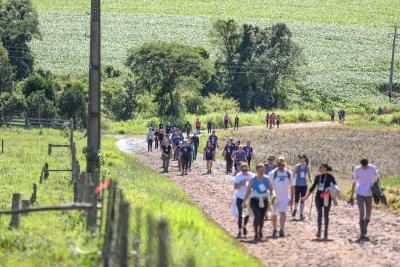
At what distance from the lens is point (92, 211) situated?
1388 centimetres

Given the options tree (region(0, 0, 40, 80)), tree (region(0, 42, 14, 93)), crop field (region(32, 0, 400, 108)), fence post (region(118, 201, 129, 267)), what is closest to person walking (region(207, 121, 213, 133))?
tree (region(0, 42, 14, 93))

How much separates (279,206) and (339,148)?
31.7m

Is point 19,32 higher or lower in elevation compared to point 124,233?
higher

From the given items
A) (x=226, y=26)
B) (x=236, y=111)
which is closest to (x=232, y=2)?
(x=226, y=26)

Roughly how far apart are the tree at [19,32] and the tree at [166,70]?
1316 cm

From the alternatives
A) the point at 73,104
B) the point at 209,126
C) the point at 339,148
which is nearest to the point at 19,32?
the point at 73,104

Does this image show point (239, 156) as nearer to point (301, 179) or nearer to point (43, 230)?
point (301, 179)

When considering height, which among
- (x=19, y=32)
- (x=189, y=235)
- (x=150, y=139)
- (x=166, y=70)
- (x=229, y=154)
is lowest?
(x=150, y=139)

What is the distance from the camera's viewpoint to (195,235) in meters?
16.8

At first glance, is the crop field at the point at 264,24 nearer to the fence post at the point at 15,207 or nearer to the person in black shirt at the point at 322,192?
the person in black shirt at the point at 322,192

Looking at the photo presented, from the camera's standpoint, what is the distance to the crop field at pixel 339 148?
36.1m

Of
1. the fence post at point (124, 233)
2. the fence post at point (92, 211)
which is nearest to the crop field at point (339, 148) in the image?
the fence post at point (92, 211)

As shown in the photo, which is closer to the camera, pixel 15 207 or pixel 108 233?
pixel 108 233

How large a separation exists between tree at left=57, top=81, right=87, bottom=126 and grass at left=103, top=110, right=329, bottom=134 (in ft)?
Result: 11.3
